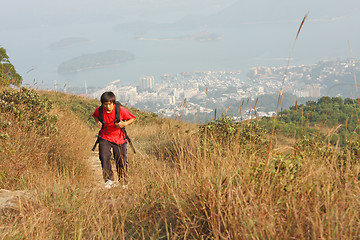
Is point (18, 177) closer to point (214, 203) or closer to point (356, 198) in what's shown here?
point (214, 203)

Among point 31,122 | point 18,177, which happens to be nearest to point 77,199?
point 18,177

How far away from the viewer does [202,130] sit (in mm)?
7270

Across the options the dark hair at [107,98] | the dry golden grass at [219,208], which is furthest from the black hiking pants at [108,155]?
the dry golden grass at [219,208]

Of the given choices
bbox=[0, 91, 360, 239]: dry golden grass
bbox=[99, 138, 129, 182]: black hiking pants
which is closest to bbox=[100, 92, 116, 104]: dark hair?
bbox=[99, 138, 129, 182]: black hiking pants

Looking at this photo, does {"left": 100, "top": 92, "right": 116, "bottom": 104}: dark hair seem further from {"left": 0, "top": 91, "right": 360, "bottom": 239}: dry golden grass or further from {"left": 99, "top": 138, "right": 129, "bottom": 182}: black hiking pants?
{"left": 0, "top": 91, "right": 360, "bottom": 239}: dry golden grass

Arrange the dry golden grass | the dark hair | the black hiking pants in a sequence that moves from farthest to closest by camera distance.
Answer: the black hiking pants < the dark hair < the dry golden grass

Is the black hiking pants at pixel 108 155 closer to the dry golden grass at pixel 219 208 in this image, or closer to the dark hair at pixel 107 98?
the dark hair at pixel 107 98

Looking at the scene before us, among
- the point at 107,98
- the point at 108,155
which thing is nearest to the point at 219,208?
the point at 107,98

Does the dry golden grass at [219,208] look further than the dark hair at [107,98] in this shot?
No

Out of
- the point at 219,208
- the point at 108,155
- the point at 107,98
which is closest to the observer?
the point at 219,208

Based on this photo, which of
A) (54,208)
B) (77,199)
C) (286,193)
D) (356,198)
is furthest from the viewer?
(77,199)

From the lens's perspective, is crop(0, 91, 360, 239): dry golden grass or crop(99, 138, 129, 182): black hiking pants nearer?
crop(0, 91, 360, 239): dry golden grass

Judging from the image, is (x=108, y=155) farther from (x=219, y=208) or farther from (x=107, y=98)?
(x=219, y=208)

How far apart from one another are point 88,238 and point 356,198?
2.15 meters
